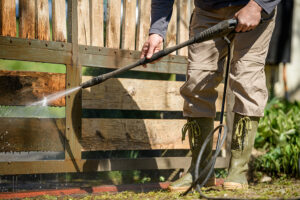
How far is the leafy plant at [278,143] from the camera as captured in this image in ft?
11.0

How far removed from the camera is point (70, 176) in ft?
11.1

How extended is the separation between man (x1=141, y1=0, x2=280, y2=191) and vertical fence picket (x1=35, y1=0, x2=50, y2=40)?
831mm

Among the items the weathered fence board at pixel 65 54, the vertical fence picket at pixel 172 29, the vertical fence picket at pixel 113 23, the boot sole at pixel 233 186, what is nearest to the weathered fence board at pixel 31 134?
the weathered fence board at pixel 65 54

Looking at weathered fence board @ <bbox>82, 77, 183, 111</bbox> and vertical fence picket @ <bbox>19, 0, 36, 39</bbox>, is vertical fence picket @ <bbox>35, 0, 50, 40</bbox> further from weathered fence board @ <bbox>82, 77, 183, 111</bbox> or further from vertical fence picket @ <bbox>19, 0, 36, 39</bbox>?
weathered fence board @ <bbox>82, 77, 183, 111</bbox>

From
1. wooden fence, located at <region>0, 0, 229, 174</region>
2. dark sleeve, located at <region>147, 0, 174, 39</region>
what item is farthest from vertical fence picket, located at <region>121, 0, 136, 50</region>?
dark sleeve, located at <region>147, 0, 174, 39</region>

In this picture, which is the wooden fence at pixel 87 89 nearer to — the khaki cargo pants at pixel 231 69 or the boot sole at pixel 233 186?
the khaki cargo pants at pixel 231 69

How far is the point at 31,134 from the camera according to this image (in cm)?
264

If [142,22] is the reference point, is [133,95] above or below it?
below

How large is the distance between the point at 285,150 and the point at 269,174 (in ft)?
0.97

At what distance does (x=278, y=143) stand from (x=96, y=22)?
227 centimetres

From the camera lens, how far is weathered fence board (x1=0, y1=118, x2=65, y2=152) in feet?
8.40

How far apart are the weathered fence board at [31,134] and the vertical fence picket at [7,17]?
653 mm

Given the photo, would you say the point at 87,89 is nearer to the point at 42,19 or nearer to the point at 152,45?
the point at 42,19

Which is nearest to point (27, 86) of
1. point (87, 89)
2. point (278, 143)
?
point (87, 89)
